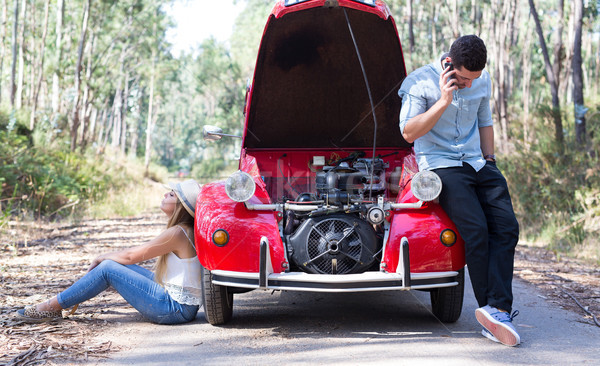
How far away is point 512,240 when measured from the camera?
4.57m

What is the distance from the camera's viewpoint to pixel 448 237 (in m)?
4.66

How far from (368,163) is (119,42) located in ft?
114

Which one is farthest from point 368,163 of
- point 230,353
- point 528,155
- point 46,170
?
point 46,170

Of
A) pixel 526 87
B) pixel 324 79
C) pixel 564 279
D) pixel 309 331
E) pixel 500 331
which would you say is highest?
pixel 526 87

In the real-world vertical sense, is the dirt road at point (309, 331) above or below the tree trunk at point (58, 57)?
below

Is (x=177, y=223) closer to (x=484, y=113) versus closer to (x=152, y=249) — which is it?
(x=152, y=249)

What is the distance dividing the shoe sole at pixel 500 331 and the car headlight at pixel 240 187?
1.80 meters

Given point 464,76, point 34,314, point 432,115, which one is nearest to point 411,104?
point 432,115

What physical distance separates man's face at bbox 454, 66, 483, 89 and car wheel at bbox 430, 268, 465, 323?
4.44ft

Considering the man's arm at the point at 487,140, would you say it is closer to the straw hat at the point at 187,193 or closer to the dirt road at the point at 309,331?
the dirt road at the point at 309,331

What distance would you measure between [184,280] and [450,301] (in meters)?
2.02

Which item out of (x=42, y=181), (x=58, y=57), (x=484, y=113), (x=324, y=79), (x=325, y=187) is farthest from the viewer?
(x=58, y=57)

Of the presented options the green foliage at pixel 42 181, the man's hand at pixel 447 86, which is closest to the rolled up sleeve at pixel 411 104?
the man's hand at pixel 447 86

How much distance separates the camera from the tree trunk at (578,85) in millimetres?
11750
